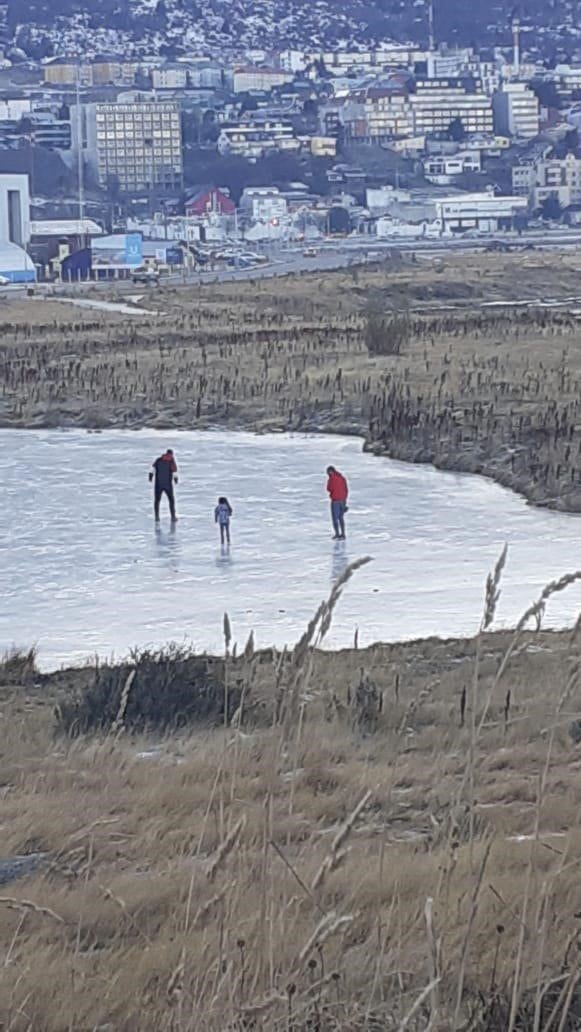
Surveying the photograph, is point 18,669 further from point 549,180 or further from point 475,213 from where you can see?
point 549,180

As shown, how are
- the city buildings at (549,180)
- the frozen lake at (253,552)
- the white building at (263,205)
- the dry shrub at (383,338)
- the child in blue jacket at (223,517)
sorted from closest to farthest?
1. the frozen lake at (253,552)
2. the child in blue jacket at (223,517)
3. the dry shrub at (383,338)
4. the white building at (263,205)
5. the city buildings at (549,180)

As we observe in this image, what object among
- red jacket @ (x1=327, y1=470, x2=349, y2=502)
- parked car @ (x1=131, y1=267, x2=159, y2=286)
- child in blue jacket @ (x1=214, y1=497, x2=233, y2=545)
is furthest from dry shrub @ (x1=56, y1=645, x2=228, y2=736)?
parked car @ (x1=131, y1=267, x2=159, y2=286)

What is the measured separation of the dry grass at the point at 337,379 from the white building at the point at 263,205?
291ft

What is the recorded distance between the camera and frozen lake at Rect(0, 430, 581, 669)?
12.8 metres

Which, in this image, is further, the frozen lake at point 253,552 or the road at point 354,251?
the road at point 354,251

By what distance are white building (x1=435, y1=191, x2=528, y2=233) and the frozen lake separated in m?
120

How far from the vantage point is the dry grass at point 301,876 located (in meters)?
2.82

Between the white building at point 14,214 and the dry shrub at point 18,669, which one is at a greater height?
the white building at point 14,214

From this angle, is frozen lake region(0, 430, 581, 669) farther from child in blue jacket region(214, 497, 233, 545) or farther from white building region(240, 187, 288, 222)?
white building region(240, 187, 288, 222)

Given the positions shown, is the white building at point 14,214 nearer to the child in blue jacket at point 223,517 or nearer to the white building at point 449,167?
the white building at point 449,167

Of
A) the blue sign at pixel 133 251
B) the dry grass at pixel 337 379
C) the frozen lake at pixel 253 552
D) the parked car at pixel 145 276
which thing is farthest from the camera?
the blue sign at pixel 133 251

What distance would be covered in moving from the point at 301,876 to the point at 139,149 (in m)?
174

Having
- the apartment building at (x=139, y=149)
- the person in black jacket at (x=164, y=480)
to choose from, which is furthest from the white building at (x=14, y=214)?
the person in black jacket at (x=164, y=480)

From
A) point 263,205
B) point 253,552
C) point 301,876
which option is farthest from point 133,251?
point 301,876
